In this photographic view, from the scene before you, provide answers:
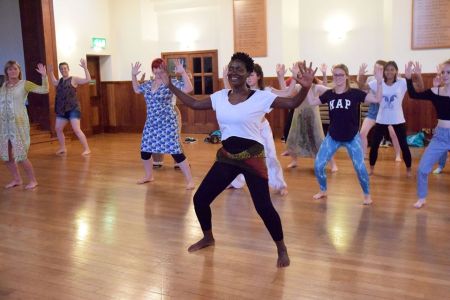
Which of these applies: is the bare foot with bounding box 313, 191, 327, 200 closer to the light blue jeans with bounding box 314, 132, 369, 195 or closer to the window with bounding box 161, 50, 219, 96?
the light blue jeans with bounding box 314, 132, 369, 195

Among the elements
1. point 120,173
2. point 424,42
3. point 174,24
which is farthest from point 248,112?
point 174,24

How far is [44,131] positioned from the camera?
925 cm

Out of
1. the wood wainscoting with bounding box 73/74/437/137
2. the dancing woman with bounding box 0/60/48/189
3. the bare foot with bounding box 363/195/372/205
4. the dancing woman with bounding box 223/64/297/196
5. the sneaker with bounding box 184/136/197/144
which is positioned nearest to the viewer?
the bare foot with bounding box 363/195/372/205

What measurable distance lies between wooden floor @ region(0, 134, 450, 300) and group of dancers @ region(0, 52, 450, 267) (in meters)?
0.21

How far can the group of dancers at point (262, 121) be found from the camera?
9.48ft

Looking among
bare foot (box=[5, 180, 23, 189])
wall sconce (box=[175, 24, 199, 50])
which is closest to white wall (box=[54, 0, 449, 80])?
wall sconce (box=[175, 24, 199, 50])

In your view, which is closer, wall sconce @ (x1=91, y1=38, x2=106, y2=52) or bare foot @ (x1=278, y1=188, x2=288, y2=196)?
bare foot @ (x1=278, y1=188, x2=288, y2=196)

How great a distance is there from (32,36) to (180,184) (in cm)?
548

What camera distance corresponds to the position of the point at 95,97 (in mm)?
10844

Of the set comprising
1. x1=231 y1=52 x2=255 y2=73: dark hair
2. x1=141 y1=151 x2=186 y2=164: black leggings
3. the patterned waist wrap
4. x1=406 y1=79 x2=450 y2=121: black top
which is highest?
x1=231 y1=52 x2=255 y2=73: dark hair

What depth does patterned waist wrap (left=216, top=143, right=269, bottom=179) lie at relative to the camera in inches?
114

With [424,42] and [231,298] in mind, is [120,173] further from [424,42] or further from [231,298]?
[424,42]

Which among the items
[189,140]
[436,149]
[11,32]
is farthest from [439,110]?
[11,32]

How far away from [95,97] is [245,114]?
864cm
